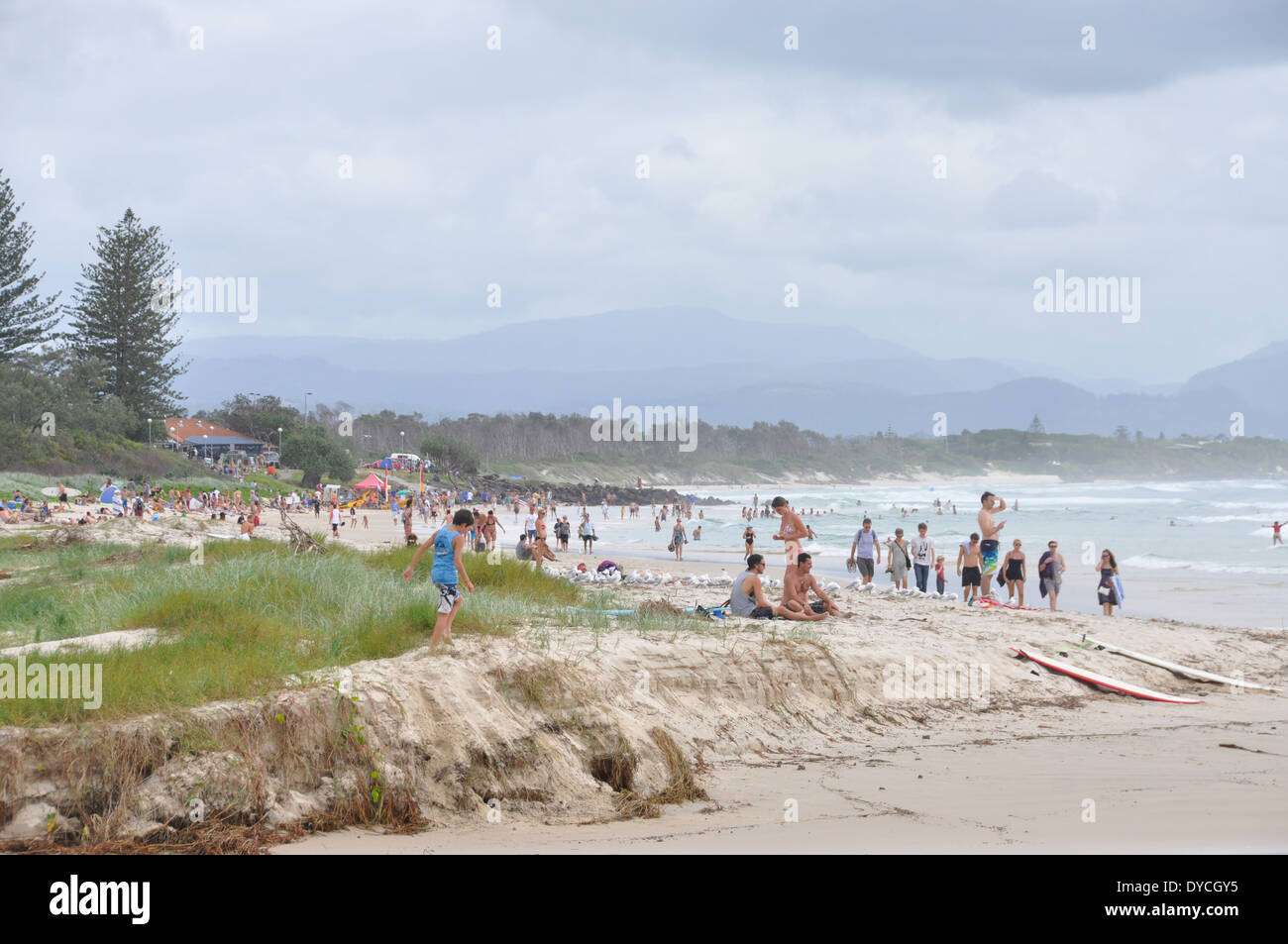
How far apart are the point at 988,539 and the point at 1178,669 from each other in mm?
4329

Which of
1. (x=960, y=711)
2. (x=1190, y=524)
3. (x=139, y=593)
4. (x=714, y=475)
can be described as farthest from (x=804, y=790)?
(x=714, y=475)

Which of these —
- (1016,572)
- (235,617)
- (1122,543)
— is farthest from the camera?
(1122,543)

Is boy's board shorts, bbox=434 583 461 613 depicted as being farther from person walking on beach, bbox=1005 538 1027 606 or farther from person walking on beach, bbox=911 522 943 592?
person walking on beach, bbox=911 522 943 592

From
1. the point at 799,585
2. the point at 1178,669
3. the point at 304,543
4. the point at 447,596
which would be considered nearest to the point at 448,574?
the point at 447,596

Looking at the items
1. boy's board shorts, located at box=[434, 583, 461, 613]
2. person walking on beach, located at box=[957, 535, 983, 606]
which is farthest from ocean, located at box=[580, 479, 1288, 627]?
boy's board shorts, located at box=[434, 583, 461, 613]

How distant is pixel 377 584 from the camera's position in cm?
1045

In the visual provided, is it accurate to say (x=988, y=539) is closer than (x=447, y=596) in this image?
No

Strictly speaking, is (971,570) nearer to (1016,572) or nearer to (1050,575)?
(1016,572)

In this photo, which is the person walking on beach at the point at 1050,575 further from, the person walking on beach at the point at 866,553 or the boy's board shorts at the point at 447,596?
the boy's board shorts at the point at 447,596

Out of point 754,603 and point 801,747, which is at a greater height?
point 754,603

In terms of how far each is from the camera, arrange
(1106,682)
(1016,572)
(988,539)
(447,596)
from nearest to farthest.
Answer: (447,596), (1106,682), (988,539), (1016,572)

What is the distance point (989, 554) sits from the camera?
52.3 feet
